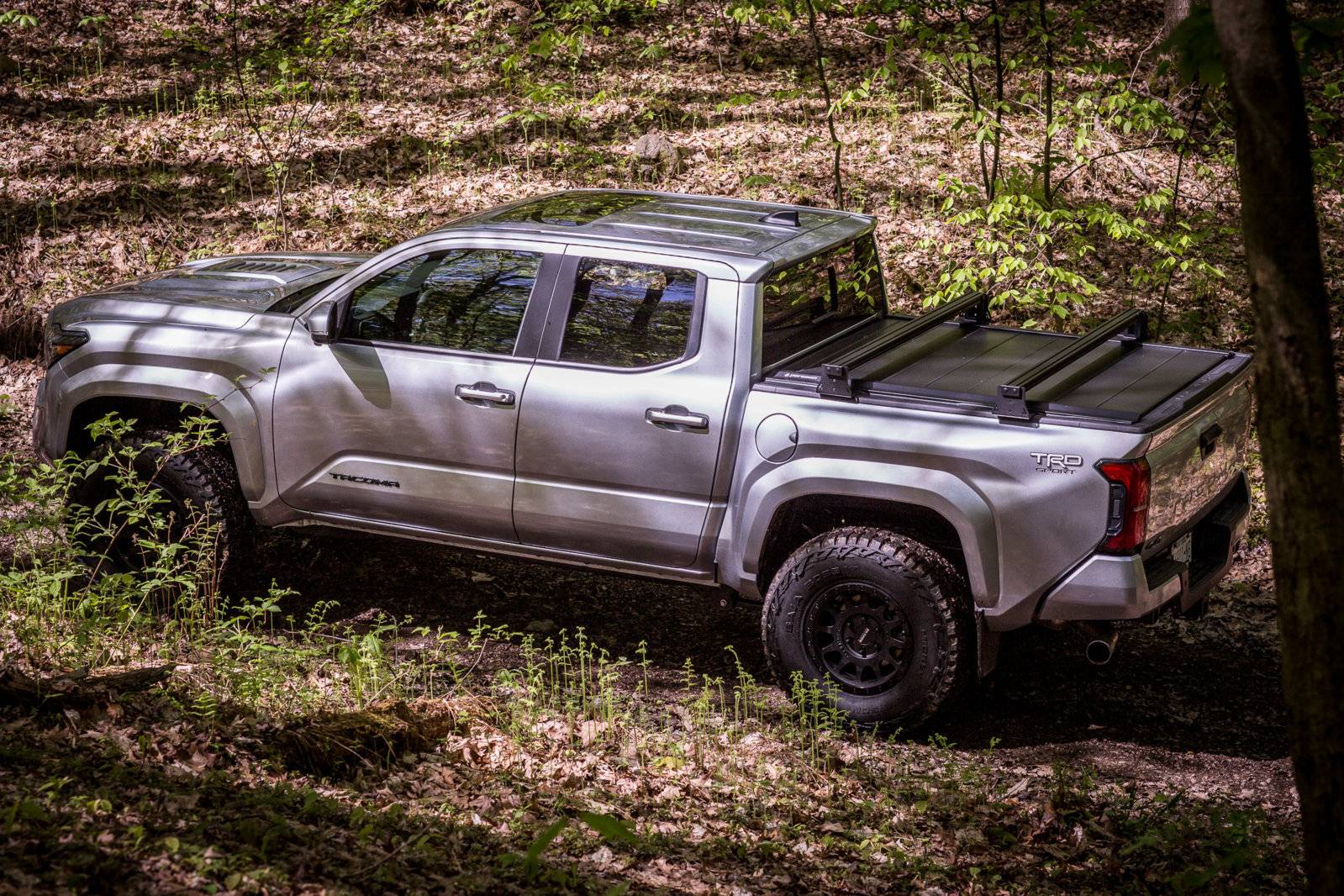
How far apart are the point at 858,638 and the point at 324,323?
2.86m

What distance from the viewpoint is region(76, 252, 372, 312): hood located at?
620 centimetres

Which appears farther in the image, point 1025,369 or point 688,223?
point 688,223

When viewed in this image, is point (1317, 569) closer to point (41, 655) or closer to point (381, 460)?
point (381, 460)

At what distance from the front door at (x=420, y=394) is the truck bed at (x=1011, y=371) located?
1.27 m

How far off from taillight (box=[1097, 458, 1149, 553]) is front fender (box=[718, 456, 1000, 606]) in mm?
445

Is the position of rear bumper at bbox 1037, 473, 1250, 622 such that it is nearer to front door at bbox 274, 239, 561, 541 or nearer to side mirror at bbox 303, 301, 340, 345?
front door at bbox 274, 239, 561, 541

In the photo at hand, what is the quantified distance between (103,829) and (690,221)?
3.68 metres

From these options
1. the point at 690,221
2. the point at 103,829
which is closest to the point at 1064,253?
the point at 690,221

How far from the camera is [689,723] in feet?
17.0

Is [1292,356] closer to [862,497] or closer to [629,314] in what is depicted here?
[862,497]

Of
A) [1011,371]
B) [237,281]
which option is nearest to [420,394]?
[237,281]

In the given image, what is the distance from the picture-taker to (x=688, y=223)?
582 centimetres

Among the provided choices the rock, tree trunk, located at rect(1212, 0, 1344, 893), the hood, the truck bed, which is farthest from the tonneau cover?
the rock

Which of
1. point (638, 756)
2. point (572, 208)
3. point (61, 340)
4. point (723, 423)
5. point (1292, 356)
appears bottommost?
point (638, 756)
